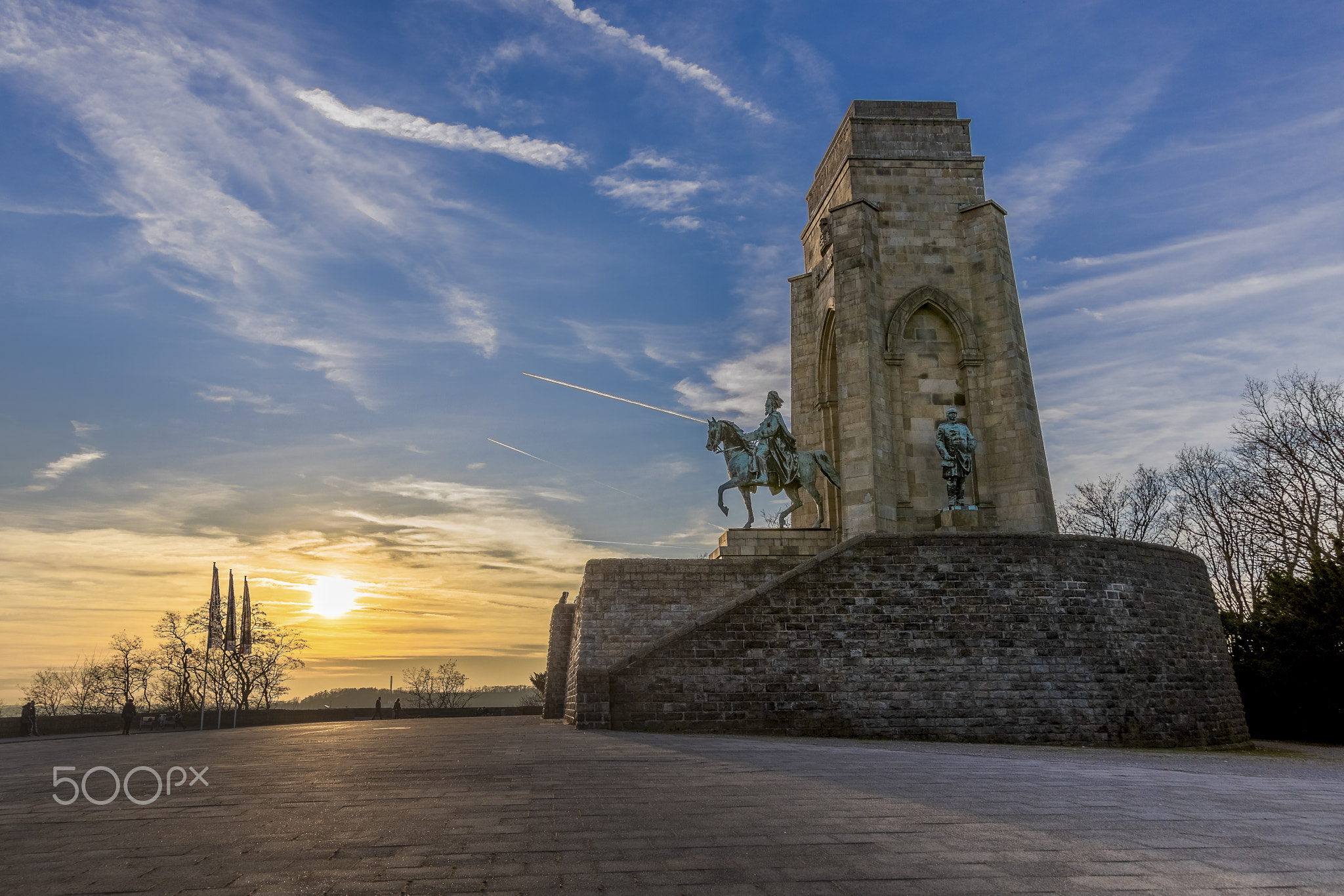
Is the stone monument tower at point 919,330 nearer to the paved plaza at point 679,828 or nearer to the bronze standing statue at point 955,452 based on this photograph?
the bronze standing statue at point 955,452

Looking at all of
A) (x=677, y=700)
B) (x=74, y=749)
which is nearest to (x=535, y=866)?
(x=677, y=700)

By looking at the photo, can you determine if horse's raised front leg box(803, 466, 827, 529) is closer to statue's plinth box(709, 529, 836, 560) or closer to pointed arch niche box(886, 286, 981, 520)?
statue's plinth box(709, 529, 836, 560)

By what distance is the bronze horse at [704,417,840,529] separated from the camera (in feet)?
71.4

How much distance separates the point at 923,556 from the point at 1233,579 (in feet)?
86.3

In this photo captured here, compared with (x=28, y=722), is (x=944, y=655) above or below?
above

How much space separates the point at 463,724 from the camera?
21219 millimetres

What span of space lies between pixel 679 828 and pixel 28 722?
28.8m

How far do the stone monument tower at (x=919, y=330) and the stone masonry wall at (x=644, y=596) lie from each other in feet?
13.6

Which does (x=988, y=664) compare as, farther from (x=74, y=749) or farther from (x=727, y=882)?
(x=74, y=749)

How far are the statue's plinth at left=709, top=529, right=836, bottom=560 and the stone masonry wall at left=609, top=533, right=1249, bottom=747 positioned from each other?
3.69 m

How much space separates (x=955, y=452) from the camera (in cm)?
2080

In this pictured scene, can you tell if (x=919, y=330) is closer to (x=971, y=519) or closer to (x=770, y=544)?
(x=971, y=519)

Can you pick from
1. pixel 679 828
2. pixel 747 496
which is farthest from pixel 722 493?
pixel 679 828

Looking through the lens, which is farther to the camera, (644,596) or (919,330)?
(919,330)
